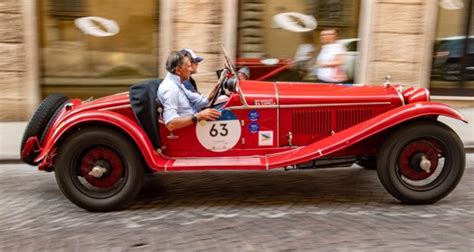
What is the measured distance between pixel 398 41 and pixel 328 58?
125 centimetres

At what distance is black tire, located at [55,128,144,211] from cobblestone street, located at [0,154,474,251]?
15 centimetres

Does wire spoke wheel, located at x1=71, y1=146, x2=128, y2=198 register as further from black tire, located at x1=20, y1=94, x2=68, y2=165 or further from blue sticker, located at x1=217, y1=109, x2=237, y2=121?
blue sticker, located at x1=217, y1=109, x2=237, y2=121

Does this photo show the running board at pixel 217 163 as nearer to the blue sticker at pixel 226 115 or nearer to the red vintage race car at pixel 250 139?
the red vintage race car at pixel 250 139

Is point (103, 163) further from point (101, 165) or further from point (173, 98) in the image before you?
point (173, 98)

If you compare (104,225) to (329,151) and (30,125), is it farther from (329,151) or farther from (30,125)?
(329,151)

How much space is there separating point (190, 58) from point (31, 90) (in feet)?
13.4

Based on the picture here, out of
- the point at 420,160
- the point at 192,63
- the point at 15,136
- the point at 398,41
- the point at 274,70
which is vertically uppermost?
the point at 398,41

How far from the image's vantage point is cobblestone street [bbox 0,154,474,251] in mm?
3906

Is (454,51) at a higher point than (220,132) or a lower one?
higher

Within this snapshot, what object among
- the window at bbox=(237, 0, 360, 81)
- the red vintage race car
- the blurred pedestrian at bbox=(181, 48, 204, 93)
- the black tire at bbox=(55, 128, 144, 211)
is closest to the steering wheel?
the red vintage race car

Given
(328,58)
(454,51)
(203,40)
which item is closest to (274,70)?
(328,58)

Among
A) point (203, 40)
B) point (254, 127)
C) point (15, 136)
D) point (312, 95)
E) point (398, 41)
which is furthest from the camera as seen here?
point (398, 41)

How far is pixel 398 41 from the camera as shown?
8008 millimetres

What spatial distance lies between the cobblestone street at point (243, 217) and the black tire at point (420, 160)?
163mm
